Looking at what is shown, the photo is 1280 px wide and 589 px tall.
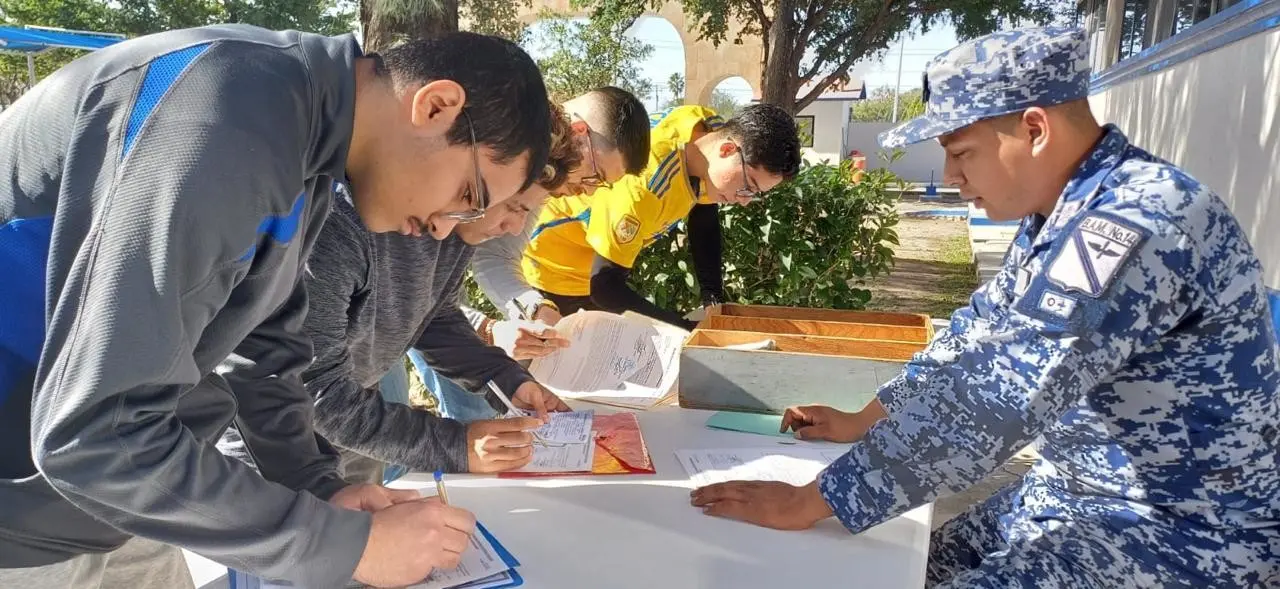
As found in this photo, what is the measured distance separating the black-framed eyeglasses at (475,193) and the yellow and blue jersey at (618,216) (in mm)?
1548

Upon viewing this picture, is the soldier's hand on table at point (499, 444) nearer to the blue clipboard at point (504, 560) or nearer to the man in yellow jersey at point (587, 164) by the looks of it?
the blue clipboard at point (504, 560)

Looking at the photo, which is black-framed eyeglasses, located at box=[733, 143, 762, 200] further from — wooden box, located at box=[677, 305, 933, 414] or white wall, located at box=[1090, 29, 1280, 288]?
white wall, located at box=[1090, 29, 1280, 288]

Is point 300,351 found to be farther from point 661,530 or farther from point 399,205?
point 661,530

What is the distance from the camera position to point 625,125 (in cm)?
237

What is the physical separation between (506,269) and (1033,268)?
62.5 inches

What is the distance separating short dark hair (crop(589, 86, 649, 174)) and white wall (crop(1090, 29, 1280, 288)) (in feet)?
6.23

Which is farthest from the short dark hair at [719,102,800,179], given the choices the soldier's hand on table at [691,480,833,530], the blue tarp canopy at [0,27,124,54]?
the blue tarp canopy at [0,27,124,54]

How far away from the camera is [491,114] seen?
1025mm

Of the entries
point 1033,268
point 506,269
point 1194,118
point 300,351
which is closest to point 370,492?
point 300,351

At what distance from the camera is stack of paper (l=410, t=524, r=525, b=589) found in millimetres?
1205

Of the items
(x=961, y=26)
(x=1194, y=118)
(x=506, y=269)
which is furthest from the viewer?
(x=961, y=26)

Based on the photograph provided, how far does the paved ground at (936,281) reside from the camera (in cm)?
370

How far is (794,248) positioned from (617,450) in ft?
9.45

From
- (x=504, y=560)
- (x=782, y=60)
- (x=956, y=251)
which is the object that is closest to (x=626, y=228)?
(x=504, y=560)
